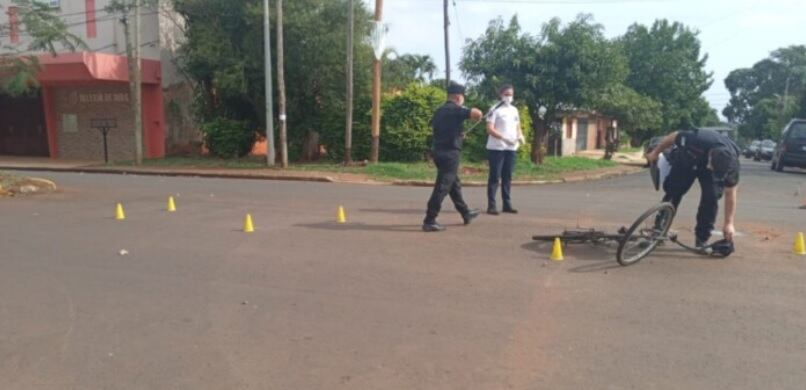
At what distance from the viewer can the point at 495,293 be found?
218 inches

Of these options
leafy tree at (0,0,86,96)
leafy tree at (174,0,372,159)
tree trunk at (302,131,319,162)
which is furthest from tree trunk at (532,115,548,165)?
leafy tree at (0,0,86,96)

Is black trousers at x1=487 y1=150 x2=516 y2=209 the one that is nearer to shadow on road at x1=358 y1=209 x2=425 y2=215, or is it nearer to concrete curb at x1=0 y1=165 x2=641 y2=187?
shadow on road at x1=358 y1=209 x2=425 y2=215

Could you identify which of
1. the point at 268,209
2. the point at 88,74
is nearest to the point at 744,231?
the point at 268,209

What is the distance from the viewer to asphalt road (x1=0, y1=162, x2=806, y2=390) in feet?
13.0

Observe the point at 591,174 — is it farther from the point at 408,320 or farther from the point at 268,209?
the point at 408,320

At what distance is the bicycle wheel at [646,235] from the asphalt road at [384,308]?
156 millimetres

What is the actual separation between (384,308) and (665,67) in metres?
53.1

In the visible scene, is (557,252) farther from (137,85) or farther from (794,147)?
(794,147)

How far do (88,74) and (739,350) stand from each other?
22.0 metres

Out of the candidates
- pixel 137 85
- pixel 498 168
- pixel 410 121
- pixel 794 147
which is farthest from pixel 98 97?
pixel 794 147

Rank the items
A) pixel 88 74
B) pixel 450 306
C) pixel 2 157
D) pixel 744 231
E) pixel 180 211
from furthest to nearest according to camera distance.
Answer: pixel 2 157 → pixel 88 74 → pixel 180 211 → pixel 744 231 → pixel 450 306

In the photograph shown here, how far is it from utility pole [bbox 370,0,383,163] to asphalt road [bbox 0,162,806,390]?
10199 millimetres

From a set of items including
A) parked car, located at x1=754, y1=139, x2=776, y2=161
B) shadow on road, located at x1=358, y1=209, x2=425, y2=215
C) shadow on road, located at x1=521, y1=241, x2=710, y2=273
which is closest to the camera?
shadow on road, located at x1=521, y1=241, x2=710, y2=273

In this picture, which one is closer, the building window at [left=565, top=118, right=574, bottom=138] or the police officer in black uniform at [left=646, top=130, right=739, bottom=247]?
the police officer in black uniform at [left=646, top=130, right=739, bottom=247]
